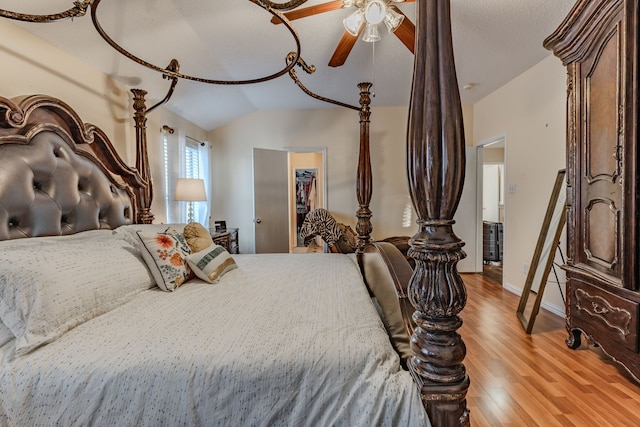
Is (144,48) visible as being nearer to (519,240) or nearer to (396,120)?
(396,120)

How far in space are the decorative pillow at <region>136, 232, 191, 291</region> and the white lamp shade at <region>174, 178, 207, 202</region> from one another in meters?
1.67

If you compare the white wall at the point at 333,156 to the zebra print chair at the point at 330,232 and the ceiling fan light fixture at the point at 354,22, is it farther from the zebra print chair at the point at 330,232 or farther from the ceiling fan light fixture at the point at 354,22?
the ceiling fan light fixture at the point at 354,22

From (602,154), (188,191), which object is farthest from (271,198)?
(602,154)

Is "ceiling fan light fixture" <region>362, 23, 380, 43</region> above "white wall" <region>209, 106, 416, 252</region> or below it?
above

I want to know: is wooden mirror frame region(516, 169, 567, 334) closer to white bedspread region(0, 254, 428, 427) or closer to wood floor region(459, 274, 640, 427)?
wood floor region(459, 274, 640, 427)

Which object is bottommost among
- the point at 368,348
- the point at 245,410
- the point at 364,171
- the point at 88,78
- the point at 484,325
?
the point at 484,325

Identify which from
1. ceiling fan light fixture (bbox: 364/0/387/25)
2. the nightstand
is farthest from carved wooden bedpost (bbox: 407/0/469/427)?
the nightstand

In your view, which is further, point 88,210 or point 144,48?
point 144,48

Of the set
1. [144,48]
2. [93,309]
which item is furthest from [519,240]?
[144,48]

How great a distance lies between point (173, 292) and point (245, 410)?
36.4 inches

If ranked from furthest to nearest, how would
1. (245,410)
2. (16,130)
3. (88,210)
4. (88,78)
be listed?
(88,78) → (88,210) → (16,130) → (245,410)

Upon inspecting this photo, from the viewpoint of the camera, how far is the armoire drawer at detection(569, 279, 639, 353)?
6.01 ft

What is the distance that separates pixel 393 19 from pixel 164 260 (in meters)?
2.09

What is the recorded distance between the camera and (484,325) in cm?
283
